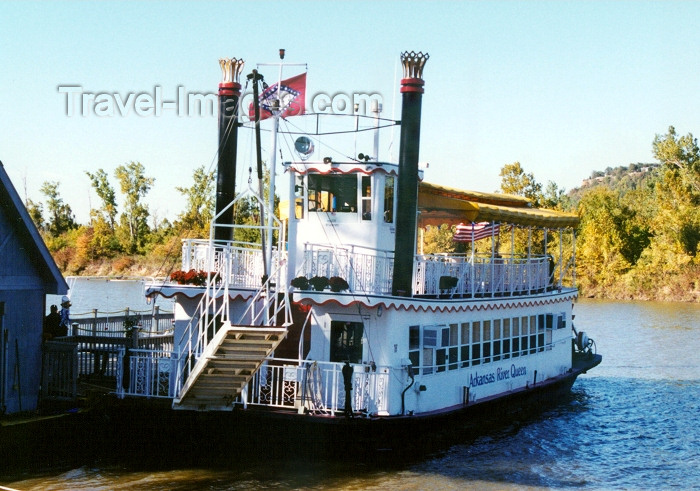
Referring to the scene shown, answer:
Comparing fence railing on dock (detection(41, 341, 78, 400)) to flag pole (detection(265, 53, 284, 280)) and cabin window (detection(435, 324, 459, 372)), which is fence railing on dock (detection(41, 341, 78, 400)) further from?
cabin window (detection(435, 324, 459, 372))

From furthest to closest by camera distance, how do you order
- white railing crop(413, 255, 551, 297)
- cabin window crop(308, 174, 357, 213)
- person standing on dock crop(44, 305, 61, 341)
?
person standing on dock crop(44, 305, 61, 341), white railing crop(413, 255, 551, 297), cabin window crop(308, 174, 357, 213)

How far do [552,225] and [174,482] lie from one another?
13.0 metres

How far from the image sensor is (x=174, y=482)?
53.0ft

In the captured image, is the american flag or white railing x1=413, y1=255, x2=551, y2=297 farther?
the american flag

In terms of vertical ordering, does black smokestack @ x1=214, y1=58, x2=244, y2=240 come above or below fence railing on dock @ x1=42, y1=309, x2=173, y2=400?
above

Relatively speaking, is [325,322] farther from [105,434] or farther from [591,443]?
[591,443]

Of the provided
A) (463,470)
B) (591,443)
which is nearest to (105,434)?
(463,470)

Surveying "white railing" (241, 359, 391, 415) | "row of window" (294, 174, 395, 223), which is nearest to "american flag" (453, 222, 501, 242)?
"row of window" (294, 174, 395, 223)

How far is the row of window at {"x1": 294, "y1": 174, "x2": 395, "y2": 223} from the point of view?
18766 mm

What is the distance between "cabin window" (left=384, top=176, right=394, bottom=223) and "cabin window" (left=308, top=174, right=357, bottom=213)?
2.16 feet

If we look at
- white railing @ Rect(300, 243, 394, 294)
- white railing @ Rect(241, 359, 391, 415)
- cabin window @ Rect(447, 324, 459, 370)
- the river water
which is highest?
white railing @ Rect(300, 243, 394, 294)

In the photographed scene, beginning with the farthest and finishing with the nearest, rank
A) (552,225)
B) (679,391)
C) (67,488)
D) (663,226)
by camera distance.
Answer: (663,226) < (679,391) < (552,225) < (67,488)

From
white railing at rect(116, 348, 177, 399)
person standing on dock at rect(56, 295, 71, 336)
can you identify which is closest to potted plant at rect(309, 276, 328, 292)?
white railing at rect(116, 348, 177, 399)

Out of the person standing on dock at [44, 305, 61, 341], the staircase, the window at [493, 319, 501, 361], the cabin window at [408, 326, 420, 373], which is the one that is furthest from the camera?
the window at [493, 319, 501, 361]
